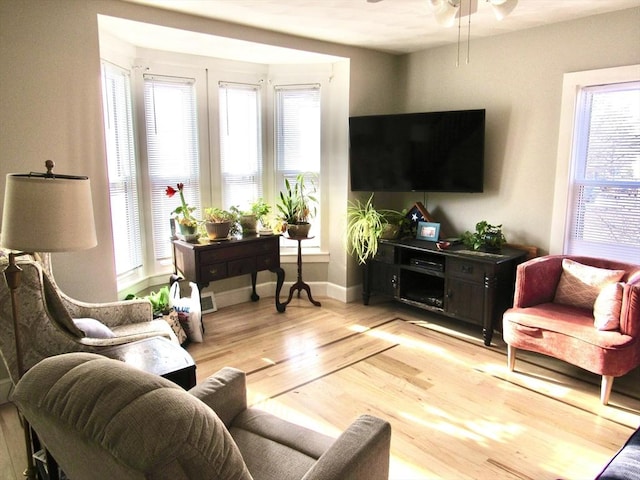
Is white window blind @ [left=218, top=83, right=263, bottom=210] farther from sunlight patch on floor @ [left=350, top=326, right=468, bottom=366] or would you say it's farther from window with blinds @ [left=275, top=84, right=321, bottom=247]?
sunlight patch on floor @ [left=350, top=326, right=468, bottom=366]

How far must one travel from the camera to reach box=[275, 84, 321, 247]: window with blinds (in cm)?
466

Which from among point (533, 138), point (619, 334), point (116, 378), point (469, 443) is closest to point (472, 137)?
point (533, 138)

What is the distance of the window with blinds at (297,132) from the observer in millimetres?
4664

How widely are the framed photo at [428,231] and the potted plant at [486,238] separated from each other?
28 cm

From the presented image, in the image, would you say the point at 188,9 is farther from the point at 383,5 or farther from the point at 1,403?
the point at 1,403

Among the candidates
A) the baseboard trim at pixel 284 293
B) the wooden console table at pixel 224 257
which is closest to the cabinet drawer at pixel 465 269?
the baseboard trim at pixel 284 293

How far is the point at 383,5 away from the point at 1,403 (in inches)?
136

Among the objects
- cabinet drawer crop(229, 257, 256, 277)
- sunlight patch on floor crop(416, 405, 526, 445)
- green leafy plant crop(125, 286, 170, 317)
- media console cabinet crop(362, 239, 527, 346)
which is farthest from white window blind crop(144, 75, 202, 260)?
sunlight patch on floor crop(416, 405, 526, 445)

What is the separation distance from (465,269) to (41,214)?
9.75 ft

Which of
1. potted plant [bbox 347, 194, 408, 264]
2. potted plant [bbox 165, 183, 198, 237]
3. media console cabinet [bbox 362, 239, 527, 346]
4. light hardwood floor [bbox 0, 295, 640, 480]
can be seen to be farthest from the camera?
potted plant [bbox 347, 194, 408, 264]

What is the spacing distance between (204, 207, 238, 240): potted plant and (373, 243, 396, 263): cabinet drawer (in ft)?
4.54

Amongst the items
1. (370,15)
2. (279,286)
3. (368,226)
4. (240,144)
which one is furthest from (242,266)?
(370,15)

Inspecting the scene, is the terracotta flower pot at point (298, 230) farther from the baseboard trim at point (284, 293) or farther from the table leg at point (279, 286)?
the baseboard trim at point (284, 293)

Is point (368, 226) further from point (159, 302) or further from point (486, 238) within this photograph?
point (159, 302)
